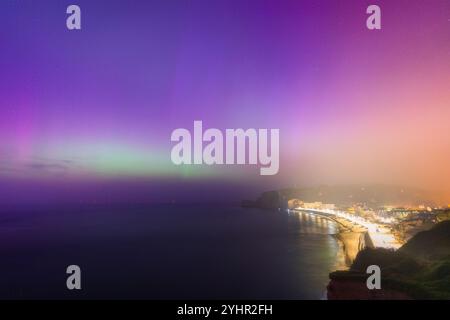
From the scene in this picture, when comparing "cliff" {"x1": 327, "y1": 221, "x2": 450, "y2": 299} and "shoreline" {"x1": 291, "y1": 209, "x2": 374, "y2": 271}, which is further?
"shoreline" {"x1": 291, "y1": 209, "x2": 374, "y2": 271}

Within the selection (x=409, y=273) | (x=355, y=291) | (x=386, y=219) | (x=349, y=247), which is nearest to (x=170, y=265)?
(x=355, y=291)

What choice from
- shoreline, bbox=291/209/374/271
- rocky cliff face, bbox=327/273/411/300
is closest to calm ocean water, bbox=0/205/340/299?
shoreline, bbox=291/209/374/271

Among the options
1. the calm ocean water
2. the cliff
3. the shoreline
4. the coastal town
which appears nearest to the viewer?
the cliff

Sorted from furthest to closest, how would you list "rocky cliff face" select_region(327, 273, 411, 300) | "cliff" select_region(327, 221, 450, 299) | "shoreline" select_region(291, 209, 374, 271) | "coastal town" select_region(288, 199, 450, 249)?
"coastal town" select_region(288, 199, 450, 249) → "shoreline" select_region(291, 209, 374, 271) → "cliff" select_region(327, 221, 450, 299) → "rocky cliff face" select_region(327, 273, 411, 300)

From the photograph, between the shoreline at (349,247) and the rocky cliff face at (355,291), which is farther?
the shoreline at (349,247)

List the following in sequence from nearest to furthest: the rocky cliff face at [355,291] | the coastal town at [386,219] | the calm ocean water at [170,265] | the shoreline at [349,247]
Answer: the rocky cliff face at [355,291], the calm ocean water at [170,265], the shoreline at [349,247], the coastal town at [386,219]

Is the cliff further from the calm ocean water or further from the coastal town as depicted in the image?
the coastal town

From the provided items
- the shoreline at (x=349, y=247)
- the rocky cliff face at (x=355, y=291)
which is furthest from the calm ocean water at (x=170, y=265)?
the rocky cliff face at (x=355, y=291)

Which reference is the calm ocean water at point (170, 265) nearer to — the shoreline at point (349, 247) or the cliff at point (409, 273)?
the shoreline at point (349, 247)

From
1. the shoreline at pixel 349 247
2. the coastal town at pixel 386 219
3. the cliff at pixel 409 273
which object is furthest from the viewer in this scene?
the coastal town at pixel 386 219
